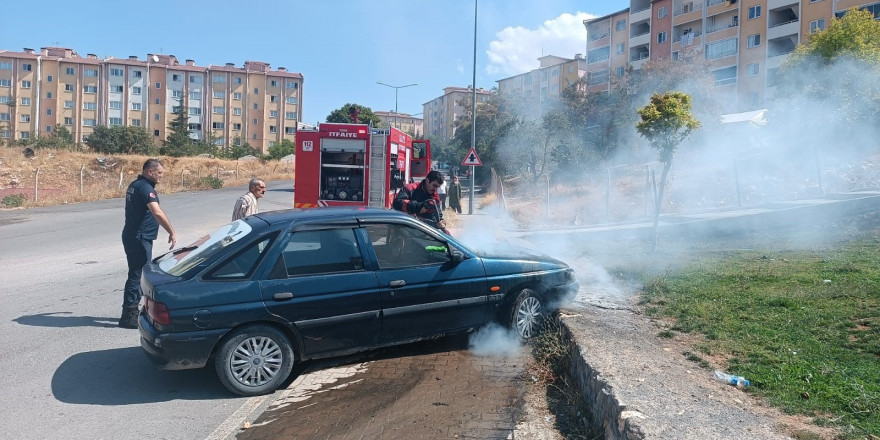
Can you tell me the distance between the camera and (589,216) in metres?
18.3

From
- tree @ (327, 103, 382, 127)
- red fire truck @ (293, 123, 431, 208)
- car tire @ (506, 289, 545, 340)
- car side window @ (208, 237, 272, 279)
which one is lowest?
car tire @ (506, 289, 545, 340)

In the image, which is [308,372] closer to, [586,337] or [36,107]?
[586,337]

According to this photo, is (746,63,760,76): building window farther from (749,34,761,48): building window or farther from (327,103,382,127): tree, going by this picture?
(327,103,382,127): tree

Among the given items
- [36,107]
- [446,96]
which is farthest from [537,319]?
[446,96]

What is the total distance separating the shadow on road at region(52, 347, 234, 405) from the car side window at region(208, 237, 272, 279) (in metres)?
0.95

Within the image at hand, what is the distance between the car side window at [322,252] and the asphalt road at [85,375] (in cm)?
106

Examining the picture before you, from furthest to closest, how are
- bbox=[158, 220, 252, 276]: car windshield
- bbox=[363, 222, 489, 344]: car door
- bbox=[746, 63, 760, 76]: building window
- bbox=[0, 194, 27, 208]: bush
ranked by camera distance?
bbox=[746, 63, 760, 76]: building window → bbox=[0, 194, 27, 208]: bush → bbox=[363, 222, 489, 344]: car door → bbox=[158, 220, 252, 276]: car windshield

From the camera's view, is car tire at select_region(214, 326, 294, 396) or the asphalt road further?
car tire at select_region(214, 326, 294, 396)

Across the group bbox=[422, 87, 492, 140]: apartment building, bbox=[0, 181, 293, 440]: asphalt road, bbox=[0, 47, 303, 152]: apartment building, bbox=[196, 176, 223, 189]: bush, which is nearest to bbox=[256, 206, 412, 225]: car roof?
bbox=[0, 181, 293, 440]: asphalt road

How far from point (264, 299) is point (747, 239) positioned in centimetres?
1072

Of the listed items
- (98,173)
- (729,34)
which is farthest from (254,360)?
(729,34)

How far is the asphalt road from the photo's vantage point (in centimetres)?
420

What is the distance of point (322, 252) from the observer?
201 inches

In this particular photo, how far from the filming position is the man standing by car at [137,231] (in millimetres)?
6449
